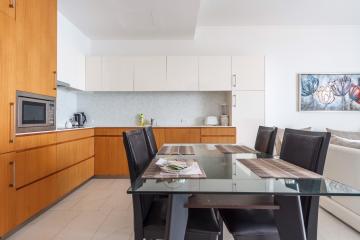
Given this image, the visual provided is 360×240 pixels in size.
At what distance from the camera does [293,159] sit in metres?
1.73

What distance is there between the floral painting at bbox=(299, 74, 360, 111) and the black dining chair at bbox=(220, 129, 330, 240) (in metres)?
3.46

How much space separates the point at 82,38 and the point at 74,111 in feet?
4.27

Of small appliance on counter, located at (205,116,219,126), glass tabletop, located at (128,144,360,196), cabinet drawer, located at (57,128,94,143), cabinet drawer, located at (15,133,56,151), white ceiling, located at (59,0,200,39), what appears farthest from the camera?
small appliance on counter, located at (205,116,219,126)

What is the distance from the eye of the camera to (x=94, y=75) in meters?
4.55

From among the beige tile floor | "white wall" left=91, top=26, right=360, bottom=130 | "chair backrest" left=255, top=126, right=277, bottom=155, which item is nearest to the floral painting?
"white wall" left=91, top=26, right=360, bottom=130

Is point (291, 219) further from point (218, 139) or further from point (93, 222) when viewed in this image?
point (218, 139)

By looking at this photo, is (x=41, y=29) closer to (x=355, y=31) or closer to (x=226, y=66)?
(x=226, y=66)

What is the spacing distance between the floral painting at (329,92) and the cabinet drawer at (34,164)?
163 inches

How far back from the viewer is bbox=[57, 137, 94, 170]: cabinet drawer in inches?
123

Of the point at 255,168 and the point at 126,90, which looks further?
the point at 126,90

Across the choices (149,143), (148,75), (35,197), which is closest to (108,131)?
(148,75)

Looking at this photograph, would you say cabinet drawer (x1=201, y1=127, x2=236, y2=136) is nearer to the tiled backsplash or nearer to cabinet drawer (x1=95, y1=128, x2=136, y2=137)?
the tiled backsplash

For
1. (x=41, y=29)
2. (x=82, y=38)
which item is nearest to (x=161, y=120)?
(x=82, y=38)

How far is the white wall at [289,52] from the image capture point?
187 inches
